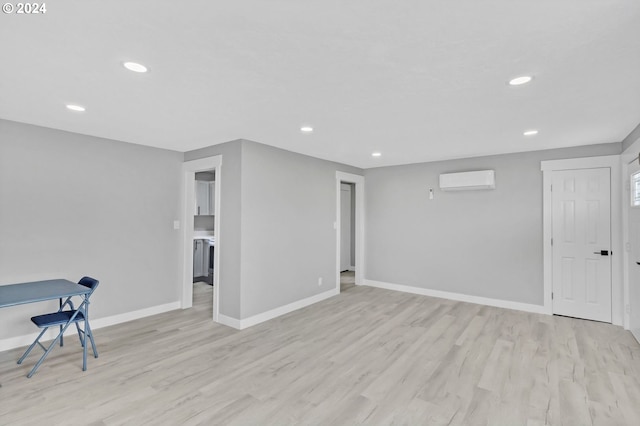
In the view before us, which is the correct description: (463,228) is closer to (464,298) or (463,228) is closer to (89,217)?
(464,298)

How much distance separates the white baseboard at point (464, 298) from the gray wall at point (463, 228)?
7 cm

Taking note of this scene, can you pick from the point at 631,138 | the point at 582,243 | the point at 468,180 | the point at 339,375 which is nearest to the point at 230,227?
the point at 339,375

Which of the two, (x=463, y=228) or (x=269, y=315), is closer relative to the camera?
(x=269, y=315)

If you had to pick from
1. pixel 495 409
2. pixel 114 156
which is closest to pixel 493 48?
pixel 495 409

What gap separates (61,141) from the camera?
366 centimetres

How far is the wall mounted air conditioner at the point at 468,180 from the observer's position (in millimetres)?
4863

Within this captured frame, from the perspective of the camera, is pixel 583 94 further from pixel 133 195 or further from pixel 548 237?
pixel 133 195

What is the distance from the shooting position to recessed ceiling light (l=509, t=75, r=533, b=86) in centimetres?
221

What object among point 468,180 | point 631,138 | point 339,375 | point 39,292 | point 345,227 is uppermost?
point 631,138

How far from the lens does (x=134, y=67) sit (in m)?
2.09

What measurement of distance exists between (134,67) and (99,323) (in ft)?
10.9

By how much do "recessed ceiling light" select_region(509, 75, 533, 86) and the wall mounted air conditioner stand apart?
2.79 metres

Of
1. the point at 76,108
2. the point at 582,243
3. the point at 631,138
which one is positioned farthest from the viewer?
the point at 582,243

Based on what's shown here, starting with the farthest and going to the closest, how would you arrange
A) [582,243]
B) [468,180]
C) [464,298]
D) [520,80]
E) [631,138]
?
1. [464,298]
2. [468,180]
3. [582,243]
4. [631,138]
5. [520,80]
